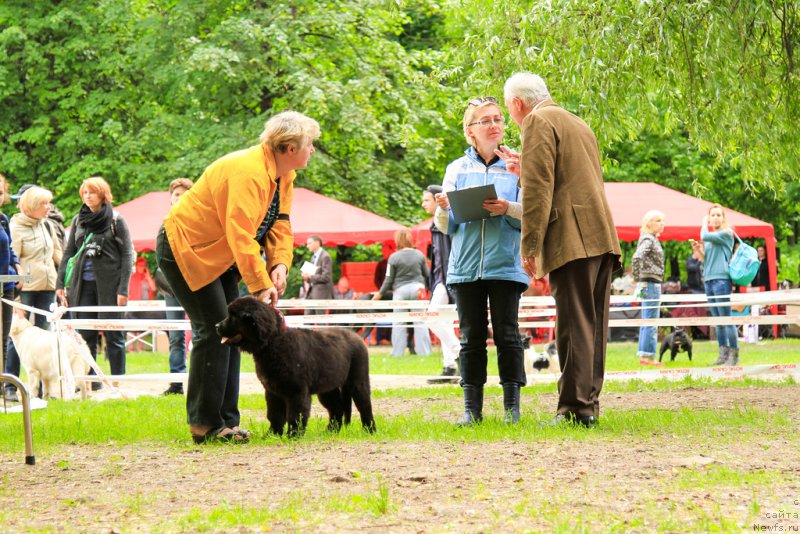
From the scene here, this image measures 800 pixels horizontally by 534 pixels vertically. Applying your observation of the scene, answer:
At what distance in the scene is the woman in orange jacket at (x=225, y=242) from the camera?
584 centimetres

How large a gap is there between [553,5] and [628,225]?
41.8ft

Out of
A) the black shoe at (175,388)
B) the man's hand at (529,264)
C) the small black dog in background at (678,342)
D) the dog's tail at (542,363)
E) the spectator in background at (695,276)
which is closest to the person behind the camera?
the man's hand at (529,264)

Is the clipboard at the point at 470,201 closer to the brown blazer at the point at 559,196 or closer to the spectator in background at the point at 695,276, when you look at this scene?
the brown blazer at the point at 559,196

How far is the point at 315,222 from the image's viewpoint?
21422 mm

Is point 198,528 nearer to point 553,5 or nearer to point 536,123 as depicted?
point 536,123

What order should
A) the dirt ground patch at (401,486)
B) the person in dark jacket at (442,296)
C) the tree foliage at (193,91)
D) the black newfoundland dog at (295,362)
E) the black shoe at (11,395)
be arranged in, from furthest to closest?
the tree foliage at (193,91)
the person in dark jacket at (442,296)
the black shoe at (11,395)
the black newfoundland dog at (295,362)
the dirt ground patch at (401,486)

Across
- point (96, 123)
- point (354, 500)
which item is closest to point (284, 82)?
point (96, 123)

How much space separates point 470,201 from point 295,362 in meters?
1.51

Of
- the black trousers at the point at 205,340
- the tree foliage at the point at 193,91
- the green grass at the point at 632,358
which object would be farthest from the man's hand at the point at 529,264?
the tree foliage at the point at 193,91

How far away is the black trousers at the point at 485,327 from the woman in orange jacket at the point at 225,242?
1238 mm

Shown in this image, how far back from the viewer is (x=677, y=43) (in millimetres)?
8500

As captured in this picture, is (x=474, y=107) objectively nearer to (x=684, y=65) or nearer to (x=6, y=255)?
(x=684, y=65)

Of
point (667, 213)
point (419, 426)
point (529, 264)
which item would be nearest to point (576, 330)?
→ point (529, 264)

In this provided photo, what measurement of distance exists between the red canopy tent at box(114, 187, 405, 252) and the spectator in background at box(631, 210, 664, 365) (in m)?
7.28
